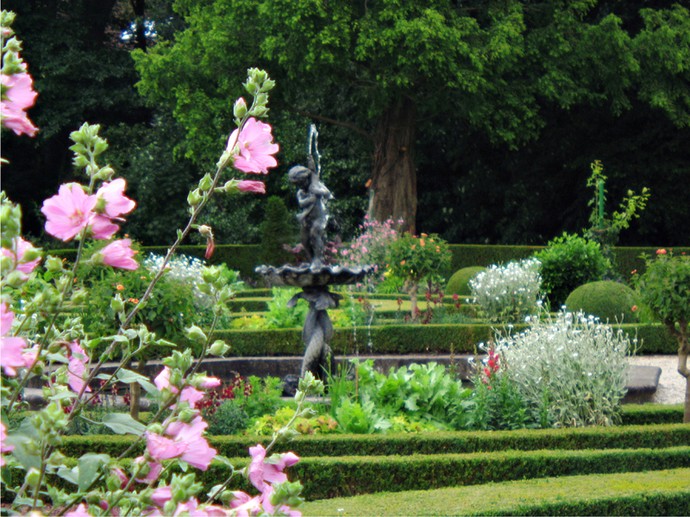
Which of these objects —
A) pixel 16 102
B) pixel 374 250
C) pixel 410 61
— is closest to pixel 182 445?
pixel 16 102

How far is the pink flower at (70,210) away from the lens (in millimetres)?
1277

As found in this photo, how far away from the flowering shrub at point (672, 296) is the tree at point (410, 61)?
1067 cm

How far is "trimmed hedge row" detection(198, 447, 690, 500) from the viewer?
17.4ft

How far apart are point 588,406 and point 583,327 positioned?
685 millimetres

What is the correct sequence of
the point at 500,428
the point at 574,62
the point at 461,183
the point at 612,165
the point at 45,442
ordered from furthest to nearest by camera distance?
the point at 461,183
the point at 612,165
the point at 574,62
the point at 500,428
the point at 45,442

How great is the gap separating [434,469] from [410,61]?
43.6 ft

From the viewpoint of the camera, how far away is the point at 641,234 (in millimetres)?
22625

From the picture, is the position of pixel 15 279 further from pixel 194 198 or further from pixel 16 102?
pixel 194 198

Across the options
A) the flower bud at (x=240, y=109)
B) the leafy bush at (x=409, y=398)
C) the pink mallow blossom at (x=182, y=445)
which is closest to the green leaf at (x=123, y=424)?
the pink mallow blossom at (x=182, y=445)

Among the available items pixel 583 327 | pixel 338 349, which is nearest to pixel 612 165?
pixel 338 349

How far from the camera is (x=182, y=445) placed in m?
1.27

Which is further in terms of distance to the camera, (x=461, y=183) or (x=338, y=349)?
(x=461, y=183)

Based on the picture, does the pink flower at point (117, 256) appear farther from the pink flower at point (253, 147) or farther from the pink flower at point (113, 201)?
the pink flower at point (253, 147)

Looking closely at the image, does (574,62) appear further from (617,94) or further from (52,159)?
(52,159)
